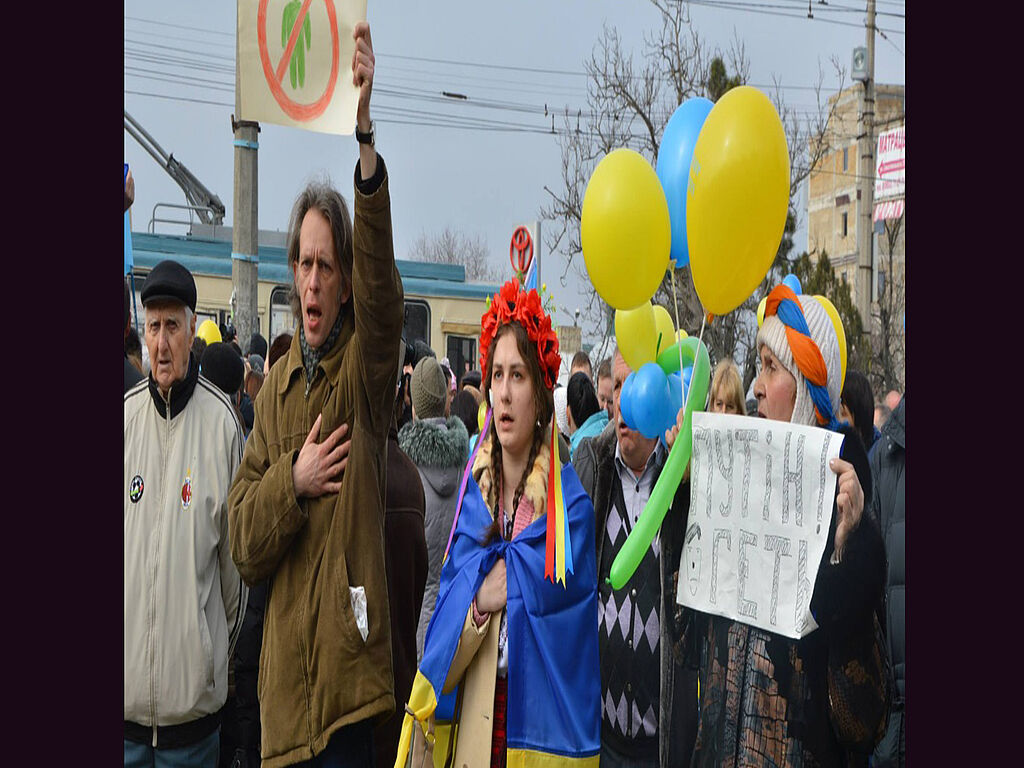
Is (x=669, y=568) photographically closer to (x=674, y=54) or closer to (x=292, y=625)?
(x=292, y=625)

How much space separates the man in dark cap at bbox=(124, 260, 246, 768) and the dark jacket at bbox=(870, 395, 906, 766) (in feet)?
8.84

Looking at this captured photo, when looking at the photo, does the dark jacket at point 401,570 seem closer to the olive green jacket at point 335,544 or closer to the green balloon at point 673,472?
the olive green jacket at point 335,544

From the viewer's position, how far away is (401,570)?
4039 millimetres

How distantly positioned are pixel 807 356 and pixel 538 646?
1.27 metres

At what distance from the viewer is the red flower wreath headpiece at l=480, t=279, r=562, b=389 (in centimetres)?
389

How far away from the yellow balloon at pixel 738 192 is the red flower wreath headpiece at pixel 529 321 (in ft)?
1.89

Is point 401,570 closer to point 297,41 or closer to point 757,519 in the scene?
point 757,519

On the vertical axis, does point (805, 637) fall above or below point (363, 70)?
below

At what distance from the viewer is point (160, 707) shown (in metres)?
3.90

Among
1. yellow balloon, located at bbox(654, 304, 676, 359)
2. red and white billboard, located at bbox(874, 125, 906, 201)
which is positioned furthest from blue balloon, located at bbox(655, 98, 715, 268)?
red and white billboard, located at bbox(874, 125, 906, 201)

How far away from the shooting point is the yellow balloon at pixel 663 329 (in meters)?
4.74

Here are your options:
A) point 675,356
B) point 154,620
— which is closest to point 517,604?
point 154,620

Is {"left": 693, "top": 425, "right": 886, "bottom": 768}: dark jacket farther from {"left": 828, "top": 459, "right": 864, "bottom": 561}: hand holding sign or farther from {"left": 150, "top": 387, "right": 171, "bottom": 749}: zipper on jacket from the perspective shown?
{"left": 150, "top": 387, "right": 171, "bottom": 749}: zipper on jacket

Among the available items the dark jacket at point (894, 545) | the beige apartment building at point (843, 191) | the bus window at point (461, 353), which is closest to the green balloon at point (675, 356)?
the dark jacket at point (894, 545)
